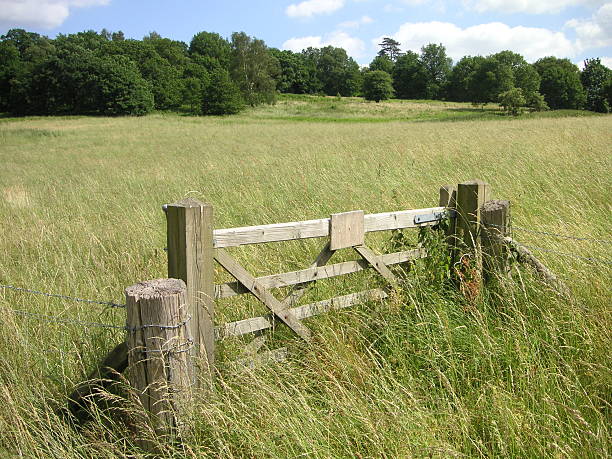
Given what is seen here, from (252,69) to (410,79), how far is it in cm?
5564

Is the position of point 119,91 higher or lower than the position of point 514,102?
higher

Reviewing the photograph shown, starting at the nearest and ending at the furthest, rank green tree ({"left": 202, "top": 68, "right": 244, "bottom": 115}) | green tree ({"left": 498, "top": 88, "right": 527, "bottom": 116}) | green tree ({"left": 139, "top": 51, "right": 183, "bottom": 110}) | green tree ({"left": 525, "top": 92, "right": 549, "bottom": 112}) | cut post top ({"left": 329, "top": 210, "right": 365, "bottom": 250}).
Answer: cut post top ({"left": 329, "top": 210, "right": 365, "bottom": 250}) < green tree ({"left": 498, "top": 88, "right": 527, "bottom": 116}) < green tree ({"left": 202, "top": 68, "right": 244, "bottom": 115}) < green tree ({"left": 525, "top": 92, "right": 549, "bottom": 112}) < green tree ({"left": 139, "top": 51, "right": 183, "bottom": 110})

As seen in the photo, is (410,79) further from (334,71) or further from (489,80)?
(489,80)

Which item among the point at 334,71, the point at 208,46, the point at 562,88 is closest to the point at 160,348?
the point at 562,88

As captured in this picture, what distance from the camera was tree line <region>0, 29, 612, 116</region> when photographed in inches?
2509

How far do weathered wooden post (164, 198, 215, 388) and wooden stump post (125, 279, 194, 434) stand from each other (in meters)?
0.17

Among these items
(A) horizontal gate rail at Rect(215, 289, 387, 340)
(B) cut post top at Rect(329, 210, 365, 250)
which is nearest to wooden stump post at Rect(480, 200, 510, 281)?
(A) horizontal gate rail at Rect(215, 289, 387, 340)

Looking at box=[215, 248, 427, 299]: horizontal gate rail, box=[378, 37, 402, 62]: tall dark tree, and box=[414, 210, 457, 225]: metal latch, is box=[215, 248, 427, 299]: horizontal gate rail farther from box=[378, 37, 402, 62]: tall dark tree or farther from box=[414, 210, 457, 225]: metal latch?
box=[378, 37, 402, 62]: tall dark tree

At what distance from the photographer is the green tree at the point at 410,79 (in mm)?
119375

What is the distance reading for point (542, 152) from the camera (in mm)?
11047

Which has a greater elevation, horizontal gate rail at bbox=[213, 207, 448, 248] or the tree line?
the tree line

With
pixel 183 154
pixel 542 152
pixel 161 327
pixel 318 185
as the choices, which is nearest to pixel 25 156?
pixel 183 154

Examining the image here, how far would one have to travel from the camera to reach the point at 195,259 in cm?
281

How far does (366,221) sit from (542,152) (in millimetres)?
8970
